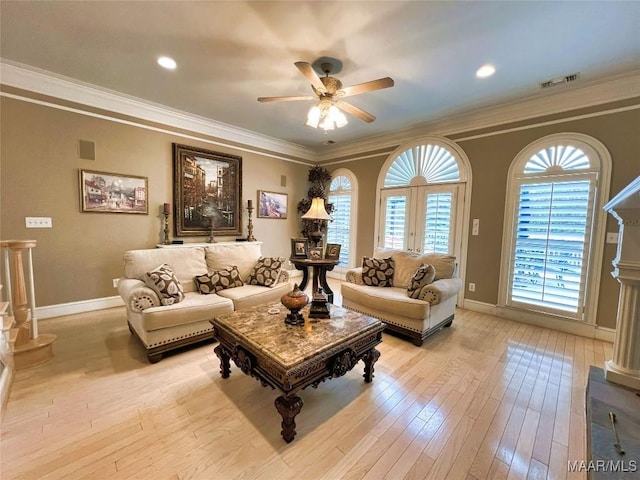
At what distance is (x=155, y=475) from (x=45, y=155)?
381 centimetres

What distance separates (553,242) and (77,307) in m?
6.26

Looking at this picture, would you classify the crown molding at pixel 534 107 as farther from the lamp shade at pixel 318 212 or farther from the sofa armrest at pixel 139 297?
the sofa armrest at pixel 139 297

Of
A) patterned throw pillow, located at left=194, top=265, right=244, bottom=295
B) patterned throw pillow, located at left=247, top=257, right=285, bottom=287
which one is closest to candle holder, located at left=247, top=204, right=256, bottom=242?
patterned throw pillow, located at left=247, top=257, right=285, bottom=287

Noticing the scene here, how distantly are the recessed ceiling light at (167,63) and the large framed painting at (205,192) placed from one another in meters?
1.48

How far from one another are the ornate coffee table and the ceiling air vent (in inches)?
134

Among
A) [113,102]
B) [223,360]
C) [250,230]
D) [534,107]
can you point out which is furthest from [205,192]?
[534,107]

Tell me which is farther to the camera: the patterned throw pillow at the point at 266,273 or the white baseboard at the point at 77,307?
the patterned throw pillow at the point at 266,273

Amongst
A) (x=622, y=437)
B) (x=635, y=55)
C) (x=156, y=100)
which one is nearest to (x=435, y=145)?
(x=635, y=55)

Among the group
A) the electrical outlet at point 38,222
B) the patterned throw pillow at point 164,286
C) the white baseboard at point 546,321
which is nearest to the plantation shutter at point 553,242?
the white baseboard at point 546,321

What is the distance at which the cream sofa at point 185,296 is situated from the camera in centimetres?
236

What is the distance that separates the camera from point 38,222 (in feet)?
10.3

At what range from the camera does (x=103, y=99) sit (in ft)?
11.3

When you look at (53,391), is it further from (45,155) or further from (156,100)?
(156,100)

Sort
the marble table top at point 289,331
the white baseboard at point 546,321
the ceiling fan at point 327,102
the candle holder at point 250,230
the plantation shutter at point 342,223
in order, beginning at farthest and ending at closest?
the plantation shutter at point 342,223 → the candle holder at point 250,230 → the white baseboard at point 546,321 → the ceiling fan at point 327,102 → the marble table top at point 289,331
